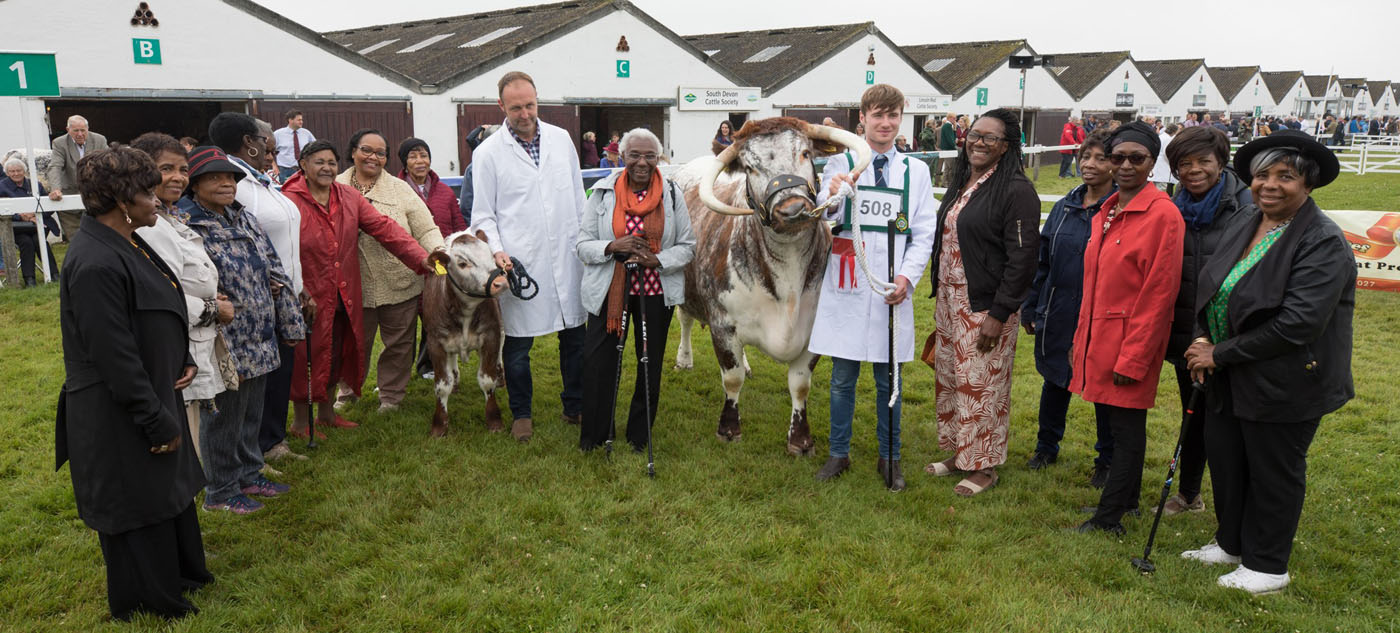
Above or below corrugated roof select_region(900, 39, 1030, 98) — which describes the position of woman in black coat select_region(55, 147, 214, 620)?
below

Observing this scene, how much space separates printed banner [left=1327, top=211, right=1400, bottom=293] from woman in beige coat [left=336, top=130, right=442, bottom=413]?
9461 millimetres

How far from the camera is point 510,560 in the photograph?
13.6 feet

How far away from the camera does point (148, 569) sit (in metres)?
3.46

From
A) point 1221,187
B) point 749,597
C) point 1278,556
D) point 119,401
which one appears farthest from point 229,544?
point 1221,187

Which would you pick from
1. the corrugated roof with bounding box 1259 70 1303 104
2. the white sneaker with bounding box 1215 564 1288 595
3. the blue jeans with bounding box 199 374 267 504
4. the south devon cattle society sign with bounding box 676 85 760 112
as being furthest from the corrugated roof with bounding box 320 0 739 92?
the corrugated roof with bounding box 1259 70 1303 104

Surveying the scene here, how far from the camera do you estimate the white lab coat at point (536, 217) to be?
5.36 meters

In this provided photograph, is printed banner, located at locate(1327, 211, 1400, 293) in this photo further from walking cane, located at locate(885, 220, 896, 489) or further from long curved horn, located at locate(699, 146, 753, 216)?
long curved horn, located at locate(699, 146, 753, 216)

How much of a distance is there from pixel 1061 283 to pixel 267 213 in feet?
14.7

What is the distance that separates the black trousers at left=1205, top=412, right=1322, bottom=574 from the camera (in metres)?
3.60

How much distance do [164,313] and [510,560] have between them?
1904 mm

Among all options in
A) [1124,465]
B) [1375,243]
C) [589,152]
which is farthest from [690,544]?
[589,152]

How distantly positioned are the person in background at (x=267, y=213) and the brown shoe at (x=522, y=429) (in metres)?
1.45

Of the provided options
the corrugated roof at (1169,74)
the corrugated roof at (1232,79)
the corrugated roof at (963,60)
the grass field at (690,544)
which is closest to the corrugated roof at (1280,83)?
the corrugated roof at (1232,79)

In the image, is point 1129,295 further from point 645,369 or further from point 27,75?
point 27,75
